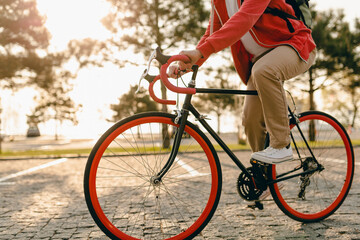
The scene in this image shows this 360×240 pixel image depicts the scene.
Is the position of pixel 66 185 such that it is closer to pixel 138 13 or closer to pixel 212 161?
pixel 212 161

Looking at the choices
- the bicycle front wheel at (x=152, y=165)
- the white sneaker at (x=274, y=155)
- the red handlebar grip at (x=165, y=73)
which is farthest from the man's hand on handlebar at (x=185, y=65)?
the white sneaker at (x=274, y=155)

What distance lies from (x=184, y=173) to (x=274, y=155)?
640 millimetres

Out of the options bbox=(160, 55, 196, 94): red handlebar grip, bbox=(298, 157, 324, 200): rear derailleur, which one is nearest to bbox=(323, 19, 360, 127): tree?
bbox=(298, 157, 324, 200): rear derailleur

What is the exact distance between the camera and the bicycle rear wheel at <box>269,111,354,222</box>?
2.66 meters

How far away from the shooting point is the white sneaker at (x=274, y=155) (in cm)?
233

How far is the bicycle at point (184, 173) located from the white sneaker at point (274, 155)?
0.23 feet

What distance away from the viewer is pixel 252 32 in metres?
2.34

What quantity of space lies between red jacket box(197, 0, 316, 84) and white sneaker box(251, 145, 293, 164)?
614mm

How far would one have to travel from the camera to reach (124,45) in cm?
1698

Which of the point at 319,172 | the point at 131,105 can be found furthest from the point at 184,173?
the point at 131,105

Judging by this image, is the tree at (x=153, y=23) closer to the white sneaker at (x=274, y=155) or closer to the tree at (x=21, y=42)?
the tree at (x=21, y=42)

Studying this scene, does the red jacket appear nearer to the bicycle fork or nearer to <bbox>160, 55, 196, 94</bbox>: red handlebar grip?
<bbox>160, 55, 196, 94</bbox>: red handlebar grip

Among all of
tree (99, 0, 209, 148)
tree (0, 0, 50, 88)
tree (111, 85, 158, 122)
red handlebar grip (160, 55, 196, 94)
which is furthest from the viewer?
tree (111, 85, 158, 122)

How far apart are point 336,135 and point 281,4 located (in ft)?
4.18
